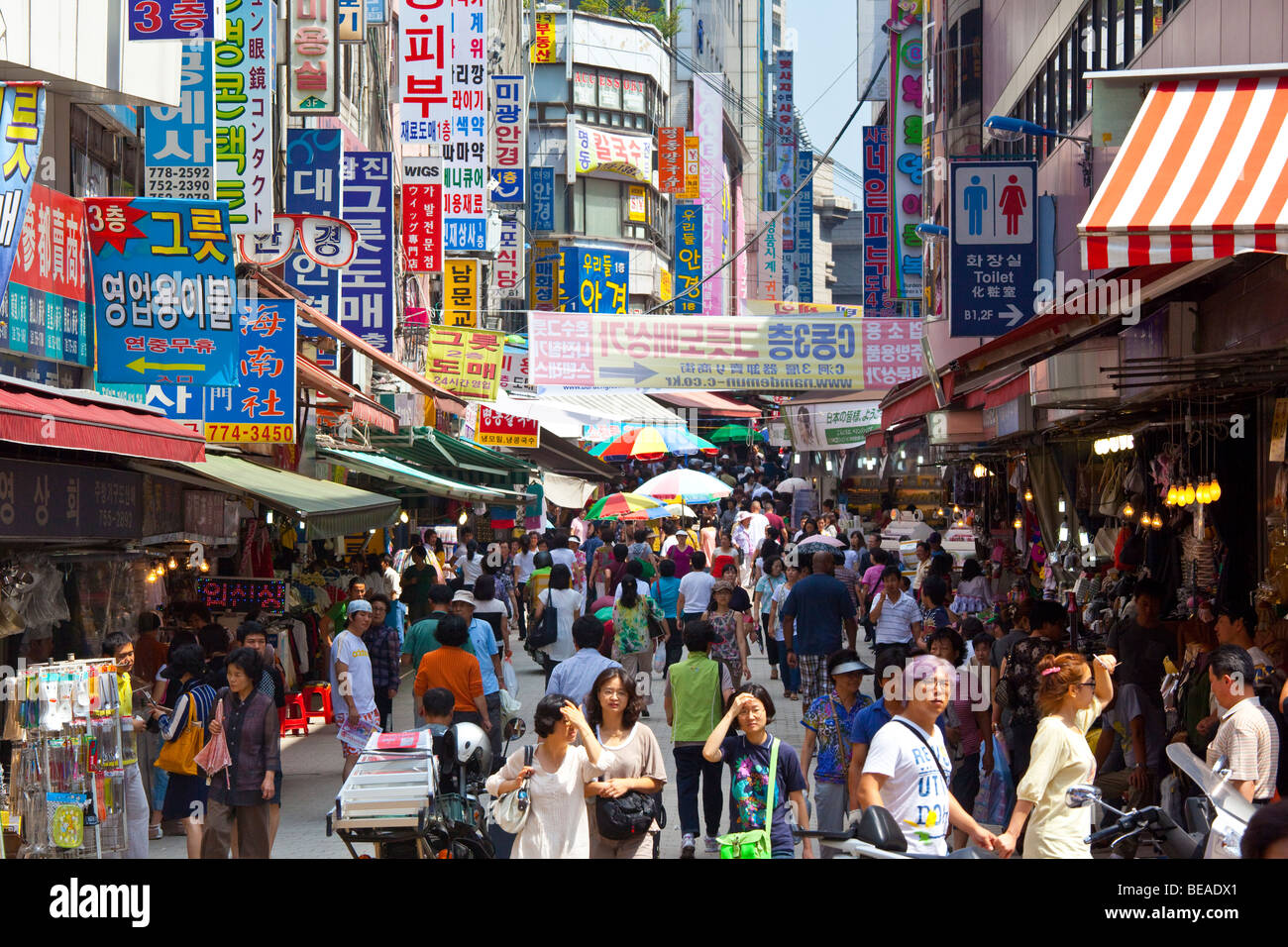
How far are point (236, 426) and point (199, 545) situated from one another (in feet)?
7.27

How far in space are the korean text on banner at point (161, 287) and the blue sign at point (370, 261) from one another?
687 cm

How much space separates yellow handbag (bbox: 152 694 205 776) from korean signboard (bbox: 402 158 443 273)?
→ 15.5 m

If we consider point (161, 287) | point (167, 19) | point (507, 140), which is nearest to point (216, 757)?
point (161, 287)

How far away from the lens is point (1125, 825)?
5457mm

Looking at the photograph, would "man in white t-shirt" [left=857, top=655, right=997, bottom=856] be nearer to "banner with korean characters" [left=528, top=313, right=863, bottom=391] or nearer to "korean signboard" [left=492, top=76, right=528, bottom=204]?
"banner with korean characters" [left=528, top=313, right=863, bottom=391]

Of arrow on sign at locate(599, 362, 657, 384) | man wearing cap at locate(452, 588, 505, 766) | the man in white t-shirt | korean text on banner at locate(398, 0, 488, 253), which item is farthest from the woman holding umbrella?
korean text on banner at locate(398, 0, 488, 253)

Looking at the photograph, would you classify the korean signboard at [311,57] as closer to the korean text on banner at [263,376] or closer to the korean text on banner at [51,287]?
the korean text on banner at [263,376]

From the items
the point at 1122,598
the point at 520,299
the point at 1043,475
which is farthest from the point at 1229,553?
the point at 520,299

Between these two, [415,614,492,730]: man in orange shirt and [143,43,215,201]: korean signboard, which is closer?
[415,614,492,730]: man in orange shirt

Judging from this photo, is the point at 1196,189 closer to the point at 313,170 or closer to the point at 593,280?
the point at 313,170

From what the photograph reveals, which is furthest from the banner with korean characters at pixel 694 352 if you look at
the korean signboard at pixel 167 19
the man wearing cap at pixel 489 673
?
the man wearing cap at pixel 489 673

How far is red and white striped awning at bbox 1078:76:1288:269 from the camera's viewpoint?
240 inches

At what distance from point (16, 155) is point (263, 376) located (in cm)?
316

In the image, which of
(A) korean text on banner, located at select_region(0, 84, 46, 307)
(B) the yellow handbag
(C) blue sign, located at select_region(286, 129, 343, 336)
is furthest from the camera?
(C) blue sign, located at select_region(286, 129, 343, 336)
